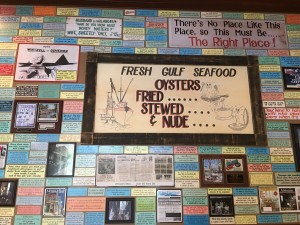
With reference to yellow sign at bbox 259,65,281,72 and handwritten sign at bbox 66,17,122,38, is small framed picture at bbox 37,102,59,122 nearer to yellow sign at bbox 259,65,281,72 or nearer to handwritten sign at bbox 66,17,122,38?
handwritten sign at bbox 66,17,122,38

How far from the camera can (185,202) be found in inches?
116

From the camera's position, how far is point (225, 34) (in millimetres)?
3508

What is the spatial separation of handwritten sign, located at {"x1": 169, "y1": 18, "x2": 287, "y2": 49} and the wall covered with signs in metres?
0.01

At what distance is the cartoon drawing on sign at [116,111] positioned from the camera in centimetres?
314

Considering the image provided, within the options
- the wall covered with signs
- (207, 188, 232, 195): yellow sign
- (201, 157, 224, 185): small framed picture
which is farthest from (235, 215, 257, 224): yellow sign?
(201, 157, 224, 185): small framed picture

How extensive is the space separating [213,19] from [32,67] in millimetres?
1768

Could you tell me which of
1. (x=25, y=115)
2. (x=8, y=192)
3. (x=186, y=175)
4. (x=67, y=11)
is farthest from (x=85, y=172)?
(x=67, y=11)

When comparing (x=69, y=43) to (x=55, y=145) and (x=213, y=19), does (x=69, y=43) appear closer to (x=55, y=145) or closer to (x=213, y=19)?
(x=55, y=145)

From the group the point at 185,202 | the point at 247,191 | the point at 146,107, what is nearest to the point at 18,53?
the point at 146,107

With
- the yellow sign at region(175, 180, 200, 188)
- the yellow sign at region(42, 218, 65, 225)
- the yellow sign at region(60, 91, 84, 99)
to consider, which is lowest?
the yellow sign at region(42, 218, 65, 225)

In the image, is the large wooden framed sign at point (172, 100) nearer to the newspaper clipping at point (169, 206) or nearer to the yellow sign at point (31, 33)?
the newspaper clipping at point (169, 206)

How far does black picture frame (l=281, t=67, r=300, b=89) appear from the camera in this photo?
334cm

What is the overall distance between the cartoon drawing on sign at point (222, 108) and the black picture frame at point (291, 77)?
49 cm

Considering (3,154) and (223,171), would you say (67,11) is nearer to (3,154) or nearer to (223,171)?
(3,154)
